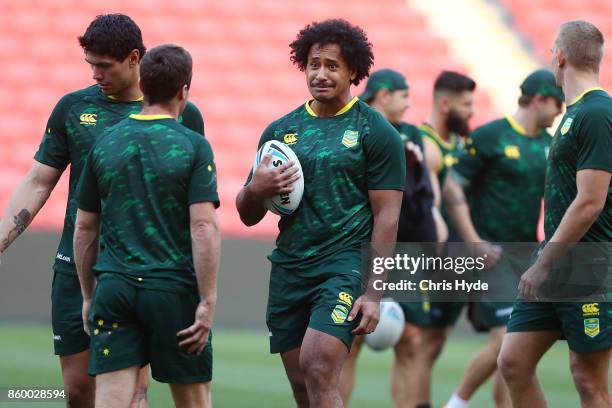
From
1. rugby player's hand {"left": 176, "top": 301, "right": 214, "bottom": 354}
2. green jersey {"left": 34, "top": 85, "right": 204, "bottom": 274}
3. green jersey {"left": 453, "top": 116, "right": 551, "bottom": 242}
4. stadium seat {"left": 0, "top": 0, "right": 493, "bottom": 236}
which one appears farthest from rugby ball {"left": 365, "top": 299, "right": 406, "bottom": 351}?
stadium seat {"left": 0, "top": 0, "right": 493, "bottom": 236}

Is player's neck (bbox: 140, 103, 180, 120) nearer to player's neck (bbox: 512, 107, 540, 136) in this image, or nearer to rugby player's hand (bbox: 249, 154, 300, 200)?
rugby player's hand (bbox: 249, 154, 300, 200)

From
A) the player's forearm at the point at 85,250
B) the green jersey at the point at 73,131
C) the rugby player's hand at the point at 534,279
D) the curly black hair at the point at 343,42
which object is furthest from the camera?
the green jersey at the point at 73,131

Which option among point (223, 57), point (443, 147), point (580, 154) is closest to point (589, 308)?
point (580, 154)

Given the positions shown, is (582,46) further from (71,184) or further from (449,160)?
(449,160)

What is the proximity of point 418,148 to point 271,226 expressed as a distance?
723cm

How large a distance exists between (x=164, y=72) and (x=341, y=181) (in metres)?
1.11

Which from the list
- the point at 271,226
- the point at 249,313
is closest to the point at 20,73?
the point at 271,226

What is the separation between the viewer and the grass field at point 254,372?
345 inches

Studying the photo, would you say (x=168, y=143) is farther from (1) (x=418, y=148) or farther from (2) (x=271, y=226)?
(2) (x=271, y=226)

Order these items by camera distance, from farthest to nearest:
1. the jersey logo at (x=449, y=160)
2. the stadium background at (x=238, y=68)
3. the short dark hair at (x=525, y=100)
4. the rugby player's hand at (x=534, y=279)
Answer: the stadium background at (x=238, y=68) → the jersey logo at (x=449, y=160) → the short dark hair at (x=525, y=100) → the rugby player's hand at (x=534, y=279)

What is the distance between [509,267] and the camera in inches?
308

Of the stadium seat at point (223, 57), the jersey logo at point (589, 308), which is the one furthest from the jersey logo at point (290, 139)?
the stadium seat at point (223, 57)

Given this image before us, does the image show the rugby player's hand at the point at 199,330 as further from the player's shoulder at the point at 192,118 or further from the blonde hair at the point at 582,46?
the blonde hair at the point at 582,46

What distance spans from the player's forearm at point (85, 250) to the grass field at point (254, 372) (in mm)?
2718
